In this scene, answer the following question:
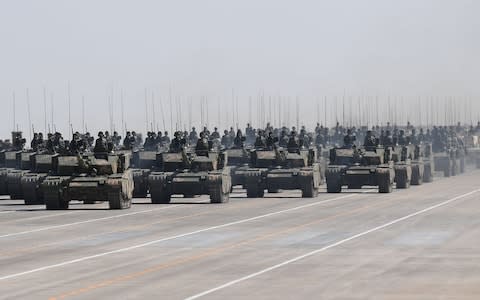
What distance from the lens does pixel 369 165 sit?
5769 centimetres

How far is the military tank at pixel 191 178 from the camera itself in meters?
48.7

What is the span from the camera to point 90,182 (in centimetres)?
4503

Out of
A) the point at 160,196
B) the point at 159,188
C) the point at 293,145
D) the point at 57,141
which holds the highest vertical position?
the point at 57,141

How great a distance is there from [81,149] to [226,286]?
26966mm

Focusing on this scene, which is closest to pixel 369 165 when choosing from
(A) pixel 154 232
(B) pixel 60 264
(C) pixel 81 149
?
(C) pixel 81 149

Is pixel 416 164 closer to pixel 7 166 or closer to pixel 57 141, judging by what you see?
pixel 7 166

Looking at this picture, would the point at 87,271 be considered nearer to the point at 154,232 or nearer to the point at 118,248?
the point at 118,248

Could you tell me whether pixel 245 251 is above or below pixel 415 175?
below

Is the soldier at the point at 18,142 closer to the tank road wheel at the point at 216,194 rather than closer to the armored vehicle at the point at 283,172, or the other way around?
the armored vehicle at the point at 283,172

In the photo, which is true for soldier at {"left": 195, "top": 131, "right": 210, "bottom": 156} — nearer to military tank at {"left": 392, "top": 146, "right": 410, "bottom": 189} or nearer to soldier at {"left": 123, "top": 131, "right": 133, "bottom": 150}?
soldier at {"left": 123, "top": 131, "right": 133, "bottom": 150}

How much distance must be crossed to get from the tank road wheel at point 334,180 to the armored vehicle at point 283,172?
70.4 inches

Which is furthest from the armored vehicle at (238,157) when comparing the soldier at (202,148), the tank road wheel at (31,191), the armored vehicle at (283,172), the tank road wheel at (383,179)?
the tank road wheel at (31,191)

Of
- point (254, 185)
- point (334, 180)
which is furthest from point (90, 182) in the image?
point (334, 180)

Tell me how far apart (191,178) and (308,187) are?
19.4ft
